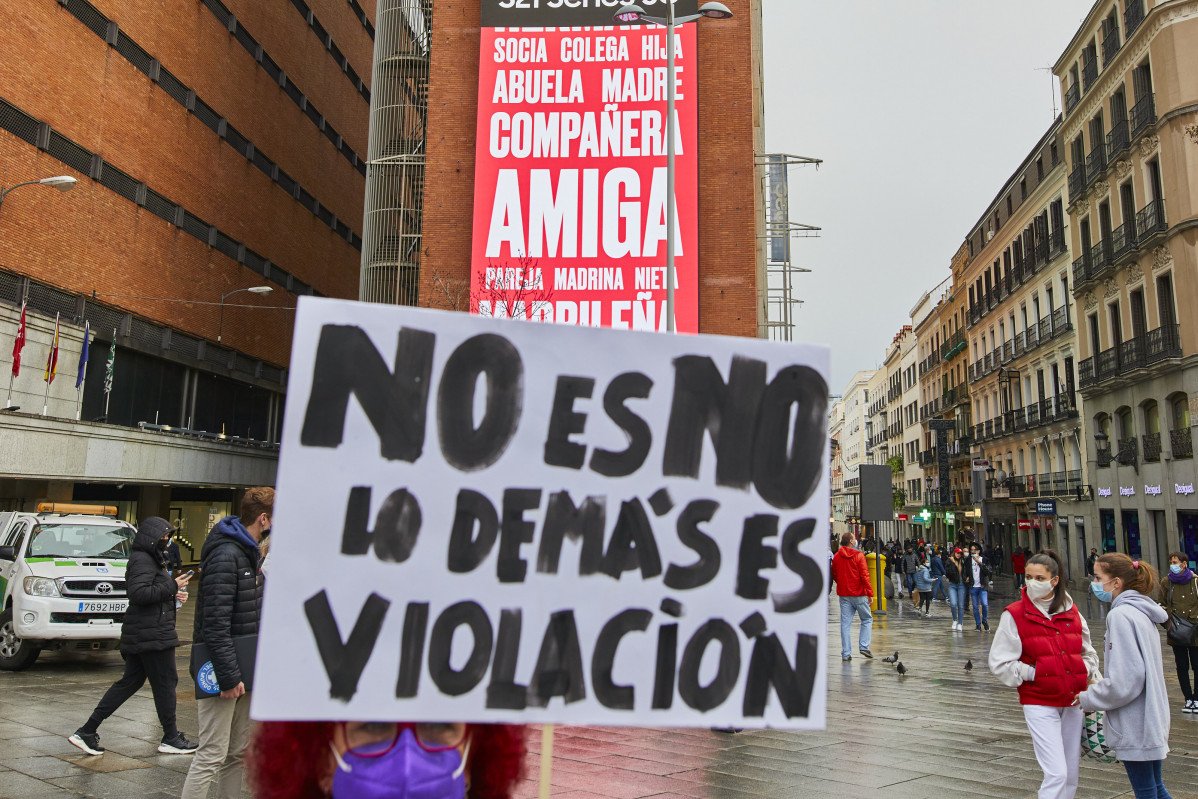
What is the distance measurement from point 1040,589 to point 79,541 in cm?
1180

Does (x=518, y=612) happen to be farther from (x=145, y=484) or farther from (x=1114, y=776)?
(x=145, y=484)

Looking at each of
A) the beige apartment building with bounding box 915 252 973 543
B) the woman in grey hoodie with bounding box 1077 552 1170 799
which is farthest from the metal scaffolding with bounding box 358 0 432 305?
the beige apartment building with bounding box 915 252 973 543

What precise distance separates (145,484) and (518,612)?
1116 inches

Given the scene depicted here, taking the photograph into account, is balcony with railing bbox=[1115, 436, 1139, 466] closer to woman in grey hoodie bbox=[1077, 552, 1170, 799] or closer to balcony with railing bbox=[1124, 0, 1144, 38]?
balcony with railing bbox=[1124, 0, 1144, 38]

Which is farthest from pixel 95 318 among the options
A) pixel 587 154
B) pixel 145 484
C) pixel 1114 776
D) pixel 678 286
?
pixel 1114 776

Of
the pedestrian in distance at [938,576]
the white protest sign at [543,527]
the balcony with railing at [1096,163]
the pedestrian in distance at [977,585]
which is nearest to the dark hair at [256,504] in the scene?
the white protest sign at [543,527]

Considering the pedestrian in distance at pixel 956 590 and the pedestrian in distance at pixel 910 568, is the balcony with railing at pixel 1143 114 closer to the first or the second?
the pedestrian in distance at pixel 910 568

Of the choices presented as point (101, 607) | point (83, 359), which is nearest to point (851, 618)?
point (101, 607)

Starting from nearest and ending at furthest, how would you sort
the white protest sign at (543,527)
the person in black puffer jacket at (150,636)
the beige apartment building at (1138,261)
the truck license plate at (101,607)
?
the white protest sign at (543,527) < the person in black puffer jacket at (150,636) < the truck license plate at (101,607) < the beige apartment building at (1138,261)

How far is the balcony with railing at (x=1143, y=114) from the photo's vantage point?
3034 centimetres

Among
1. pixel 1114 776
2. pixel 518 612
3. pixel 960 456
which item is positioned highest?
pixel 960 456

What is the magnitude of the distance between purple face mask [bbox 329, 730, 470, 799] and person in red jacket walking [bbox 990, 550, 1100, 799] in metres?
3.38

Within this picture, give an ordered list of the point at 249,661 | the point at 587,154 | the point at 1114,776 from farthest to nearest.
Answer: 1. the point at 587,154
2. the point at 1114,776
3. the point at 249,661

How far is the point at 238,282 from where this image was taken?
34625 millimetres
